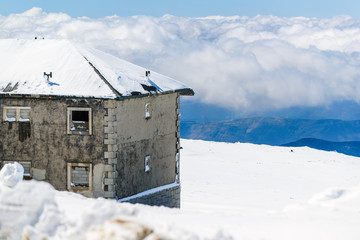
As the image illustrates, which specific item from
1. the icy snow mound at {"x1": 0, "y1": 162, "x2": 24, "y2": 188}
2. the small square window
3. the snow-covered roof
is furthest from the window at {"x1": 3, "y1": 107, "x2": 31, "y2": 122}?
the icy snow mound at {"x1": 0, "y1": 162, "x2": 24, "y2": 188}

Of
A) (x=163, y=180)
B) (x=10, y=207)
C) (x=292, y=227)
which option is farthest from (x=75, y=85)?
(x=292, y=227)

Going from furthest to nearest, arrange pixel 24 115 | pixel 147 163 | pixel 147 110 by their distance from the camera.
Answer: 1. pixel 147 163
2. pixel 147 110
3. pixel 24 115

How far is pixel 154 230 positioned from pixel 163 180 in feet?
55.0

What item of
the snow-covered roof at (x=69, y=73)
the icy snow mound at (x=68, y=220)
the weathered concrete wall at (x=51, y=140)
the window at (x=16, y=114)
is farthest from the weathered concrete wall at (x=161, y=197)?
the icy snow mound at (x=68, y=220)

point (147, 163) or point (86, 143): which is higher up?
point (86, 143)

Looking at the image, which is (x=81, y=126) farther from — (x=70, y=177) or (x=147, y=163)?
(x=147, y=163)

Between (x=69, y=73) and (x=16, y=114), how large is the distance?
113 inches

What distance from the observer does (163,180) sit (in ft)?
89.1

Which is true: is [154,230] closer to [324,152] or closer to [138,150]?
[138,150]

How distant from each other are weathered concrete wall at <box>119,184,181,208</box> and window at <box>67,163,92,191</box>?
1638 millimetres

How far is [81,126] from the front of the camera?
23203 mm

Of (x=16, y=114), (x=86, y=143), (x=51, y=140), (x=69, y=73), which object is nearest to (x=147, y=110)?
(x=86, y=143)

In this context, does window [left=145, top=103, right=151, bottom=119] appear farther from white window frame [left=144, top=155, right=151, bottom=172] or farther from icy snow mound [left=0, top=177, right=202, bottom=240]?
icy snow mound [left=0, top=177, right=202, bottom=240]

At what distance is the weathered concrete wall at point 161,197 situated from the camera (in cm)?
2460
